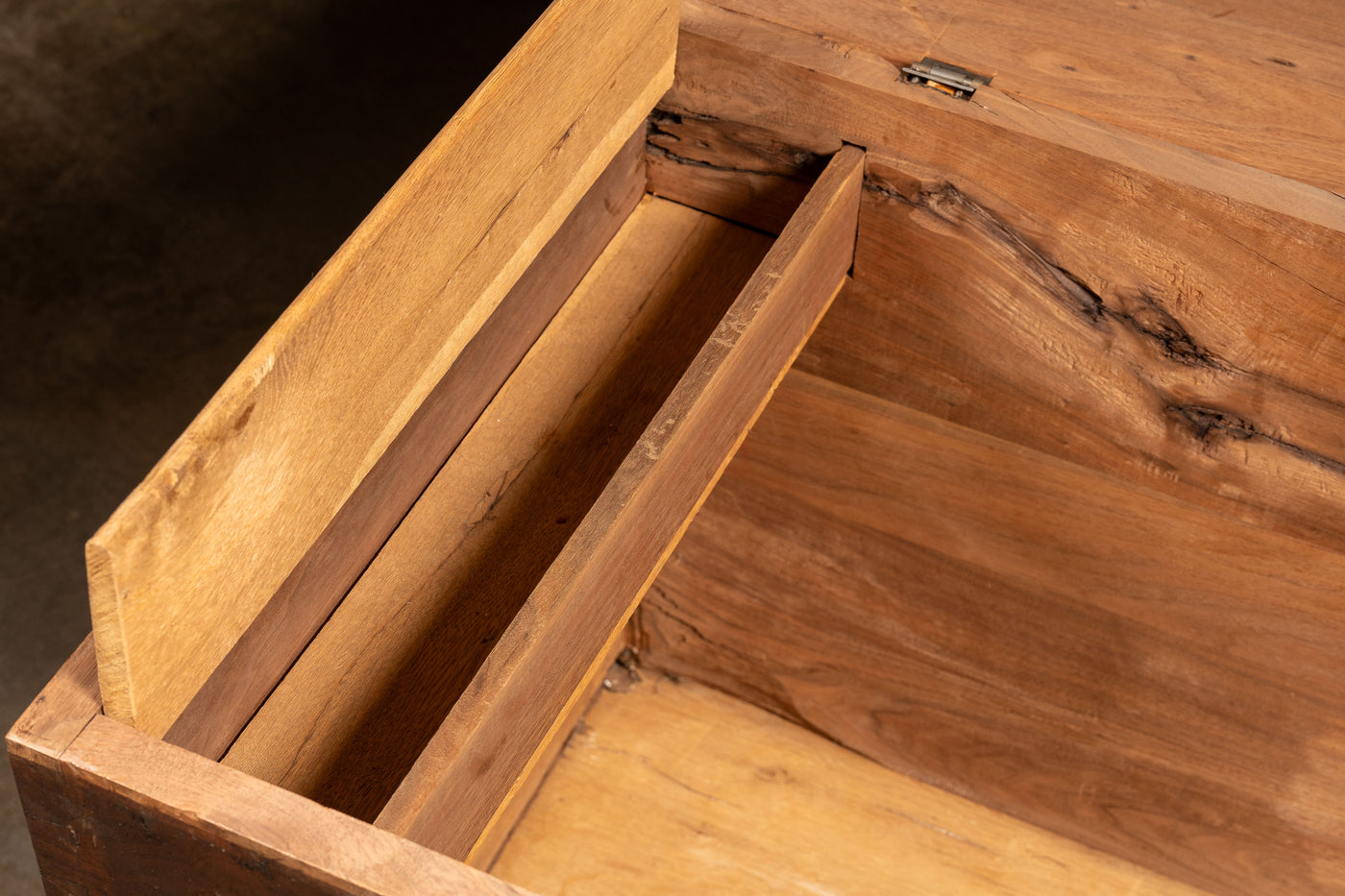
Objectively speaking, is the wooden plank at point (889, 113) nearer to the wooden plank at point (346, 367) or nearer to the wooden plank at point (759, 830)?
the wooden plank at point (346, 367)

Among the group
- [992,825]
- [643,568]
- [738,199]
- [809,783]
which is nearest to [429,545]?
[643,568]

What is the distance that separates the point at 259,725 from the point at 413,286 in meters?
0.30

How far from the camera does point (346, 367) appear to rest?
836 mm

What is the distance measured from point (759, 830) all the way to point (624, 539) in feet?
2.60

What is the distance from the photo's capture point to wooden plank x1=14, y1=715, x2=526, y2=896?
2.29ft

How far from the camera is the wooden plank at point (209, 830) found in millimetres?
699

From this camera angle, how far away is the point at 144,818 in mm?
736

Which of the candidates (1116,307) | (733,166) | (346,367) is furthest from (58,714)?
(1116,307)

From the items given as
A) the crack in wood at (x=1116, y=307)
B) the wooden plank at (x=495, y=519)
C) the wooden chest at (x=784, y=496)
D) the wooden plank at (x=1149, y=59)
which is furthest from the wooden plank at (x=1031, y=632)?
the wooden plank at (x=1149, y=59)

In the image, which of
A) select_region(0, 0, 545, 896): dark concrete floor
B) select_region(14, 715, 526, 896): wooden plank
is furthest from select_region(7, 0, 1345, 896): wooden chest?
select_region(0, 0, 545, 896): dark concrete floor

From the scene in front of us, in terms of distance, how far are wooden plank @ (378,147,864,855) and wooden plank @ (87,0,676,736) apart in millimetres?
143

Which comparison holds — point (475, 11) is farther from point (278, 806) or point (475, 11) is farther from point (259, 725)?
point (278, 806)

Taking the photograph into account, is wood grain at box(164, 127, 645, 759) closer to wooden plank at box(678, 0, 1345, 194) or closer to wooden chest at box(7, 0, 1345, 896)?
wooden chest at box(7, 0, 1345, 896)

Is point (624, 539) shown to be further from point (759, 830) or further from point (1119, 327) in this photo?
point (759, 830)
